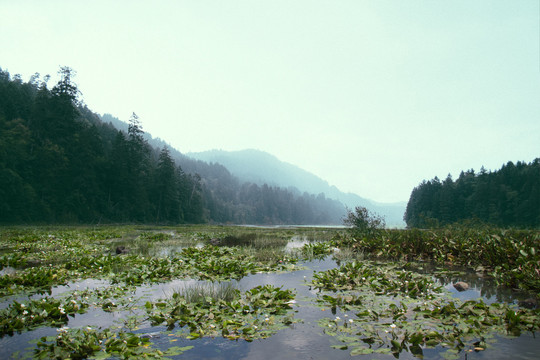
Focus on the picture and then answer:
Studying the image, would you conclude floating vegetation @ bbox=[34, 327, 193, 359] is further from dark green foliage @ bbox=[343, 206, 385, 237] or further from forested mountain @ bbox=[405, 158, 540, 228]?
forested mountain @ bbox=[405, 158, 540, 228]

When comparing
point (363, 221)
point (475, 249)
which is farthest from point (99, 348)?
point (363, 221)

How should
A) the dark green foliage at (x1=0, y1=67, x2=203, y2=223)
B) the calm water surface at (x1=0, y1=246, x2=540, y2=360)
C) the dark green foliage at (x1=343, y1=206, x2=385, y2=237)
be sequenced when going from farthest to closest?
the dark green foliage at (x1=0, y1=67, x2=203, y2=223) < the dark green foliage at (x1=343, y1=206, x2=385, y2=237) < the calm water surface at (x1=0, y1=246, x2=540, y2=360)

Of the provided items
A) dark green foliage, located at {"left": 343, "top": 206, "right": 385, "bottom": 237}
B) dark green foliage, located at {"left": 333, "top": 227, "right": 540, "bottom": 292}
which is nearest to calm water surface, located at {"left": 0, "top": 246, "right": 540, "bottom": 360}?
dark green foliage, located at {"left": 333, "top": 227, "right": 540, "bottom": 292}

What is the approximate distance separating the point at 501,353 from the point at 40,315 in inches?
335

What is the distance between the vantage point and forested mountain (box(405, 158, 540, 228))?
248 ft

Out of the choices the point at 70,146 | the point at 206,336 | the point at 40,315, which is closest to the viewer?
the point at 206,336

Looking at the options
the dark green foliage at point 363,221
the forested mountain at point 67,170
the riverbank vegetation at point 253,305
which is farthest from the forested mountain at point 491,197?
the forested mountain at point 67,170

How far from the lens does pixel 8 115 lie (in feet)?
196

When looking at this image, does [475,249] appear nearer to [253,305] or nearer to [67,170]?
[253,305]

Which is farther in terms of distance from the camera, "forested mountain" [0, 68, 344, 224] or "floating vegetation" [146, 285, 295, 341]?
"forested mountain" [0, 68, 344, 224]

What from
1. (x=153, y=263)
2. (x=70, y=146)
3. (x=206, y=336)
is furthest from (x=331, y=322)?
(x=70, y=146)

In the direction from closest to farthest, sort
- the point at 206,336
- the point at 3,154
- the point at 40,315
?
the point at 206,336, the point at 40,315, the point at 3,154

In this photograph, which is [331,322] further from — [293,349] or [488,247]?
[488,247]

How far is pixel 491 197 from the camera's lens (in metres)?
83.9
